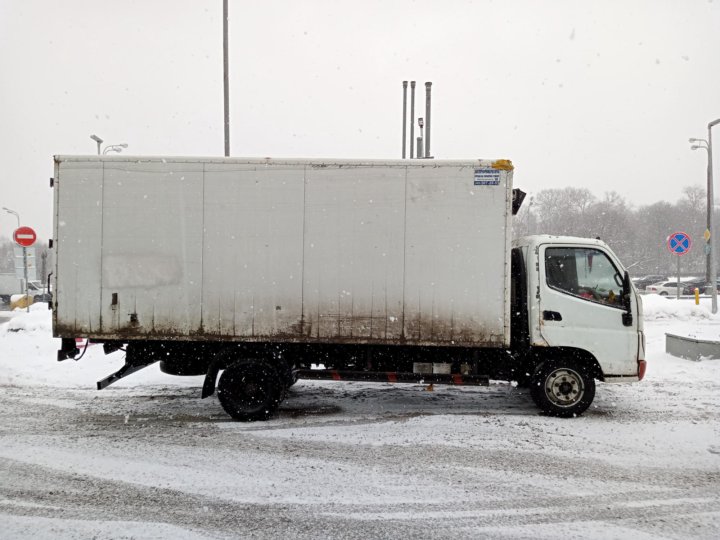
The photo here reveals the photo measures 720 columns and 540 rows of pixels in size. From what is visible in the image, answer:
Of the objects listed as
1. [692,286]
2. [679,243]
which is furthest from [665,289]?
[679,243]

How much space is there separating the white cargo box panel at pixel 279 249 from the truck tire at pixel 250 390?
0.47 meters

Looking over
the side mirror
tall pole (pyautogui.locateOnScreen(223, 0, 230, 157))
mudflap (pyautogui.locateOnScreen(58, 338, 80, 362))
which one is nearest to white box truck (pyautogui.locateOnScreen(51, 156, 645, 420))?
mudflap (pyautogui.locateOnScreen(58, 338, 80, 362))

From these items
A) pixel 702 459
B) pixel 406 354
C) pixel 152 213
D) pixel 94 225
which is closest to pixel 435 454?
pixel 406 354

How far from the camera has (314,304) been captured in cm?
641

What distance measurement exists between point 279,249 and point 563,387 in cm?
413

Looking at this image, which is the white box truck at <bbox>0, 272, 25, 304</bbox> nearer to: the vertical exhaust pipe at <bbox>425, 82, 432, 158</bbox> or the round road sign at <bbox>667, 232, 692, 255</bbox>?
the vertical exhaust pipe at <bbox>425, 82, 432, 158</bbox>

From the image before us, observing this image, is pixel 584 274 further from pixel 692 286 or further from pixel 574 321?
pixel 692 286

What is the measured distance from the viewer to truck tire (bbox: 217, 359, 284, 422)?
261 inches

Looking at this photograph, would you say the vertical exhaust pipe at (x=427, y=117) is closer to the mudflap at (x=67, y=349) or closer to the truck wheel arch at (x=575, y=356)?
the truck wheel arch at (x=575, y=356)

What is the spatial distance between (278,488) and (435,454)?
1.78 meters

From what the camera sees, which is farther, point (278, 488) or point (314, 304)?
point (314, 304)

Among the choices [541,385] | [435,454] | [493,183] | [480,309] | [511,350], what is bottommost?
[435,454]

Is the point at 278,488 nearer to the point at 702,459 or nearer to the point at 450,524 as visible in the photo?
the point at 450,524

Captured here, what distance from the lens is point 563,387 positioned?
6824mm
